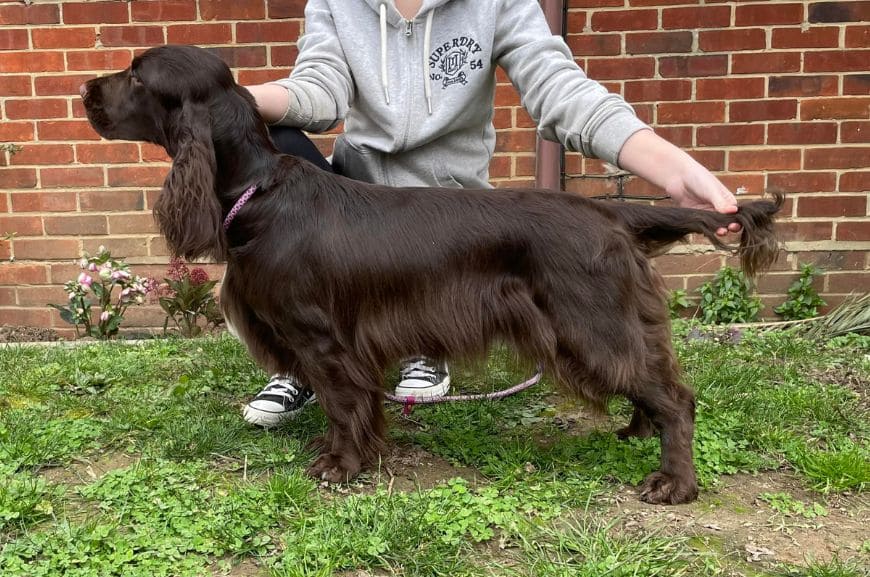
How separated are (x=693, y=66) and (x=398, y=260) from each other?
2.60 metres

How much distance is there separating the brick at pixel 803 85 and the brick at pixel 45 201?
383 cm

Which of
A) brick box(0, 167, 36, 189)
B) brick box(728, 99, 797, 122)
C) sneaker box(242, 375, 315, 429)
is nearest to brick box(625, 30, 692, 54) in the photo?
brick box(728, 99, 797, 122)

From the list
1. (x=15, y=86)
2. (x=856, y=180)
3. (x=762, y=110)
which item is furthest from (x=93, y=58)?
(x=856, y=180)

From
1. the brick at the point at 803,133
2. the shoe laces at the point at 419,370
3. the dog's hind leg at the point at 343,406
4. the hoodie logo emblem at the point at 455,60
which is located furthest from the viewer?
the brick at the point at 803,133

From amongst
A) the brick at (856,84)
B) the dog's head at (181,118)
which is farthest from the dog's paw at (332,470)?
the brick at (856,84)

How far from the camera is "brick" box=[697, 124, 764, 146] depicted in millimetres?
3998

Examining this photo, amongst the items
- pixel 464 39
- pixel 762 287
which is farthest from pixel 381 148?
pixel 762 287

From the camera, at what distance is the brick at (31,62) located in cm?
402

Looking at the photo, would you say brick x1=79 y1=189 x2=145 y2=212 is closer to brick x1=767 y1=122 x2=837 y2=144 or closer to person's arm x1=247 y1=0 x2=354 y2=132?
person's arm x1=247 y1=0 x2=354 y2=132

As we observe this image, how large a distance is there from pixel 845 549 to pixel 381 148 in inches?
77.8

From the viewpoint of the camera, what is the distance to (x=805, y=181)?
4020 mm

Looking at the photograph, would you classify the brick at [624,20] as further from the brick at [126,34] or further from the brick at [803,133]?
the brick at [126,34]

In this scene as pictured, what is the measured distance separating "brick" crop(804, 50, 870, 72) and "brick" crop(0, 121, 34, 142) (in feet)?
13.6

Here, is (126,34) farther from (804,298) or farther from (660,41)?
(804,298)
